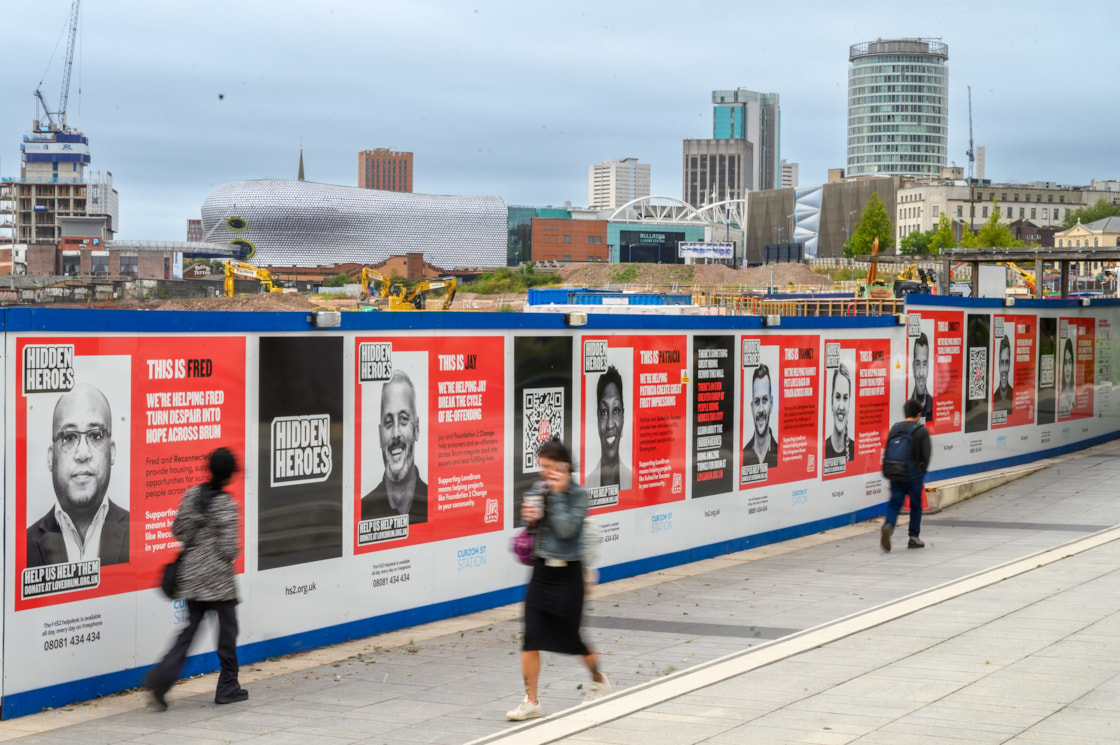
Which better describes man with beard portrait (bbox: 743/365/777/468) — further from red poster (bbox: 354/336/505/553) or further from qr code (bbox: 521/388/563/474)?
red poster (bbox: 354/336/505/553)

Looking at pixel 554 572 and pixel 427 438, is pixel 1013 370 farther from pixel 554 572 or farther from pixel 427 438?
pixel 554 572

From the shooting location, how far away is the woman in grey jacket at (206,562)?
7.59 metres

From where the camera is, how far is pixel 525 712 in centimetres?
725

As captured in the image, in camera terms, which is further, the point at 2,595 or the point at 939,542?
the point at 939,542

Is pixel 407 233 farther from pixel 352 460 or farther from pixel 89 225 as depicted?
pixel 352 460

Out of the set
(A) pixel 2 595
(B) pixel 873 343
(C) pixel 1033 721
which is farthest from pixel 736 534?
(A) pixel 2 595

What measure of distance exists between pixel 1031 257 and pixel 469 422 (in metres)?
26.4

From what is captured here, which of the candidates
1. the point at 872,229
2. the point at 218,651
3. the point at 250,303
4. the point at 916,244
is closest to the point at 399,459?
the point at 218,651

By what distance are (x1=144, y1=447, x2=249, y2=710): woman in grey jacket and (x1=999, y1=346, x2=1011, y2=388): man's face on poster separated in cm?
1554

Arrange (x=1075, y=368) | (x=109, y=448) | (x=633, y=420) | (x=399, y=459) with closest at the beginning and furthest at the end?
1. (x=109, y=448)
2. (x=399, y=459)
3. (x=633, y=420)
4. (x=1075, y=368)

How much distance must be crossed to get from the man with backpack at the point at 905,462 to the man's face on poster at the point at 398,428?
568 centimetres

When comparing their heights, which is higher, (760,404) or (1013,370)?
(1013,370)

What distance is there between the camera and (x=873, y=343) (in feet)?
55.3

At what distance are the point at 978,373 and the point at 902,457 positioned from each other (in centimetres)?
687
